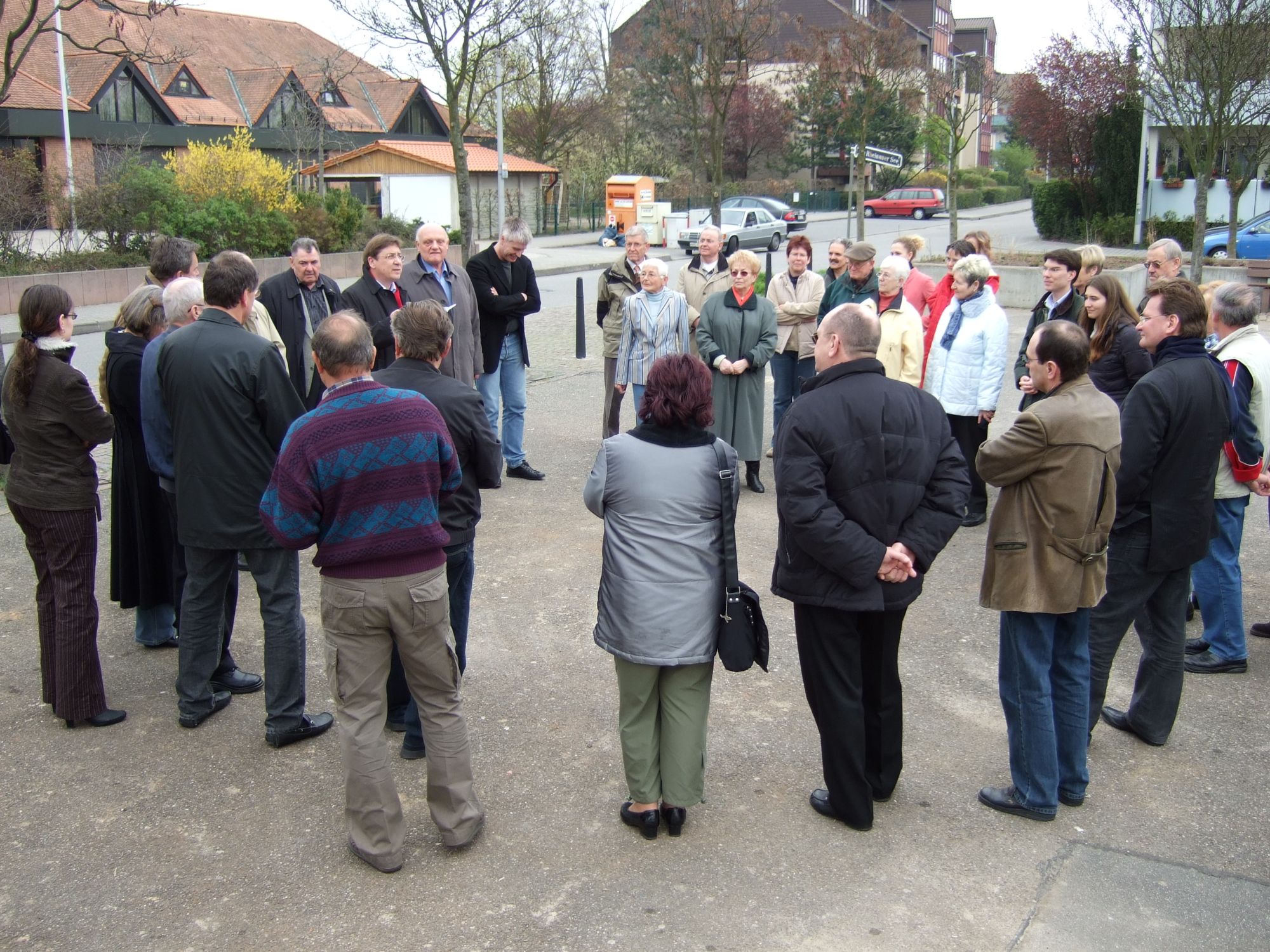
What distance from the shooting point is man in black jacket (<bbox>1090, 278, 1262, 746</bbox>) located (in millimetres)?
4430

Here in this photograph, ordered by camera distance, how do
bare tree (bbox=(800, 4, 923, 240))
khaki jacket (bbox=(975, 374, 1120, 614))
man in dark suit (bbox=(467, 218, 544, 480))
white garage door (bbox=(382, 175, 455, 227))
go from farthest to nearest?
white garage door (bbox=(382, 175, 455, 227)) < bare tree (bbox=(800, 4, 923, 240)) < man in dark suit (bbox=(467, 218, 544, 480)) < khaki jacket (bbox=(975, 374, 1120, 614))

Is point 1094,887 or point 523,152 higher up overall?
point 523,152

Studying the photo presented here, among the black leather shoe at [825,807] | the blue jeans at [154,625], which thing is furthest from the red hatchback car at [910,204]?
the black leather shoe at [825,807]

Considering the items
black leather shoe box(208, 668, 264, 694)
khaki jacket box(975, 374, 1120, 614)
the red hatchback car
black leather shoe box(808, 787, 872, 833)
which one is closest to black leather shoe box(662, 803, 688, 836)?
black leather shoe box(808, 787, 872, 833)

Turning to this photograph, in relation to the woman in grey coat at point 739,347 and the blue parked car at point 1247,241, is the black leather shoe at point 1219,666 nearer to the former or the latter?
the woman in grey coat at point 739,347

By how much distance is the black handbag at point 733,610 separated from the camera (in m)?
3.77

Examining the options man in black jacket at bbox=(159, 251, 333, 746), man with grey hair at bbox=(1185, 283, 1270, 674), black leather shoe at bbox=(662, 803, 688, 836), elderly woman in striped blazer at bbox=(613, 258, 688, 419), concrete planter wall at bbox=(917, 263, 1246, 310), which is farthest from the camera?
concrete planter wall at bbox=(917, 263, 1246, 310)

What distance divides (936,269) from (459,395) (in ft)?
54.4

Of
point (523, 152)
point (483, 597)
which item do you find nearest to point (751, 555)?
point (483, 597)

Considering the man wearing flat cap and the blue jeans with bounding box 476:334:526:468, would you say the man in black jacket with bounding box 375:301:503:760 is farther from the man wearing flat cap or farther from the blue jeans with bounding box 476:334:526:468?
the blue jeans with bounding box 476:334:526:468

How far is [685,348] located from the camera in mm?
8211

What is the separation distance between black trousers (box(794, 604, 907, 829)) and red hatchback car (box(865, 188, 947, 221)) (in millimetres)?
49376

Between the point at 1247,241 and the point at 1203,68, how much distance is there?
9423 millimetres

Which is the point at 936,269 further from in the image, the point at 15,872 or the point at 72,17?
the point at 72,17
